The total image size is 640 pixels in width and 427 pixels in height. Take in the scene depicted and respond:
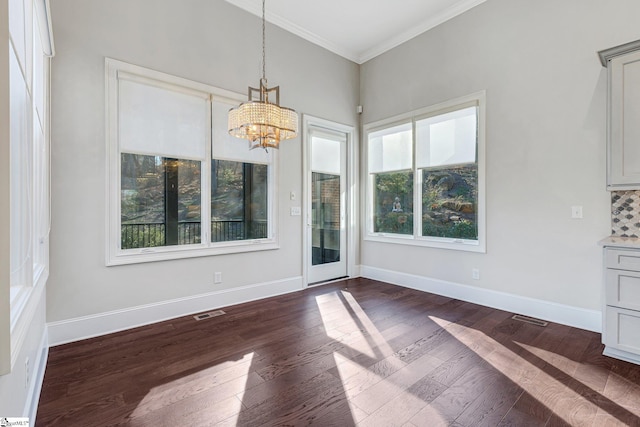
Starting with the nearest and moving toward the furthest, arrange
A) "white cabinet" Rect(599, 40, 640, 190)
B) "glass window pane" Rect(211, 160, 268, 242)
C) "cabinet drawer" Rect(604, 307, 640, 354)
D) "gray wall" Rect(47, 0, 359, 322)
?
"cabinet drawer" Rect(604, 307, 640, 354), "white cabinet" Rect(599, 40, 640, 190), "gray wall" Rect(47, 0, 359, 322), "glass window pane" Rect(211, 160, 268, 242)

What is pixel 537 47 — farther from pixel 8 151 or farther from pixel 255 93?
pixel 8 151

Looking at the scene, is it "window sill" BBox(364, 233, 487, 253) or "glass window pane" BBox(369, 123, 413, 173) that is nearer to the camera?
"window sill" BBox(364, 233, 487, 253)

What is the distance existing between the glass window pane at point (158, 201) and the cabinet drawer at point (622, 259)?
3.95 metres

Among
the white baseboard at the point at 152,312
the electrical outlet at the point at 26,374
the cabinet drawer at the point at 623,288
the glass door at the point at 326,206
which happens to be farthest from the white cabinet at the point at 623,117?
the electrical outlet at the point at 26,374

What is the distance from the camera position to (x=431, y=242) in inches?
171

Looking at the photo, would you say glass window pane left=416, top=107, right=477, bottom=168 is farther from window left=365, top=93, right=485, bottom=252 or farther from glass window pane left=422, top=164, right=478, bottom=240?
glass window pane left=422, top=164, right=478, bottom=240

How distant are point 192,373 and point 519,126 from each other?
13.2 ft

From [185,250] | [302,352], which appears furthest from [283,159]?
[302,352]

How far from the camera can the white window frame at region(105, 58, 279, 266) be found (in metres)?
3.03

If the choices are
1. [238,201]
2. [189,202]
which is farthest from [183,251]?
[238,201]

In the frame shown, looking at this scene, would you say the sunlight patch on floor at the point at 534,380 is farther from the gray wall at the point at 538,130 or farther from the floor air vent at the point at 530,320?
the gray wall at the point at 538,130

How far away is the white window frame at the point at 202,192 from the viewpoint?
3031mm

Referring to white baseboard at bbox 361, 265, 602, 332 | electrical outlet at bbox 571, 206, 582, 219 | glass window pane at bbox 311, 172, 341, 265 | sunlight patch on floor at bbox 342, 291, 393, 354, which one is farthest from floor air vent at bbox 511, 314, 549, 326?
glass window pane at bbox 311, 172, 341, 265

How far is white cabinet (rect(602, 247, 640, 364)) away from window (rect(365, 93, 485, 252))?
1383 millimetres
